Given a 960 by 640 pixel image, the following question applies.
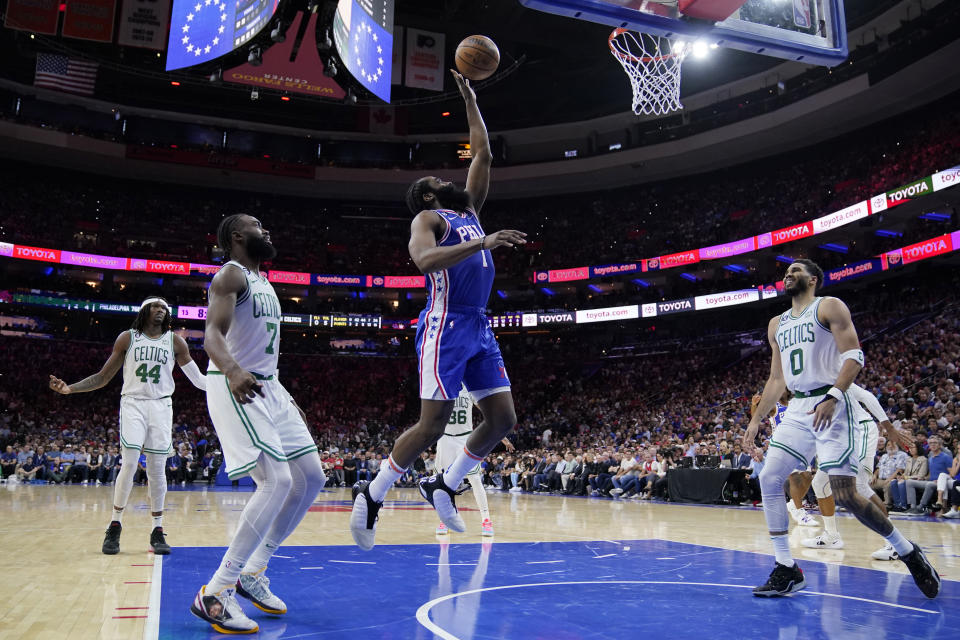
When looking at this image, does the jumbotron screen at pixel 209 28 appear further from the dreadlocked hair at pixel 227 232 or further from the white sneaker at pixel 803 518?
the white sneaker at pixel 803 518

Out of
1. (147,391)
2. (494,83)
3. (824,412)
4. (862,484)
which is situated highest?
(494,83)

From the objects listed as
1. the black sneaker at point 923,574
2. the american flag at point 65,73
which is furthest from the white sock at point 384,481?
the american flag at point 65,73

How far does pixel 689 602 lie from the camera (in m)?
4.25

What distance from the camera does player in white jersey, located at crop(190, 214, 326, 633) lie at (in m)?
3.59

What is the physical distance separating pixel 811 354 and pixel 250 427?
12.4 feet

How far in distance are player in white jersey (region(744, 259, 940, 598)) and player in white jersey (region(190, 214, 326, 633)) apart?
9.61 ft

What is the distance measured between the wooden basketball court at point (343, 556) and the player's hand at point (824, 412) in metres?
1.08

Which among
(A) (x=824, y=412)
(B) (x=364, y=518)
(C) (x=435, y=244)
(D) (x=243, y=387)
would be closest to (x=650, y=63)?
(A) (x=824, y=412)

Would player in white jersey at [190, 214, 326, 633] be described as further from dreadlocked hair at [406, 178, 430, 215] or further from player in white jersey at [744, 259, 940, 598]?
player in white jersey at [744, 259, 940, 598]

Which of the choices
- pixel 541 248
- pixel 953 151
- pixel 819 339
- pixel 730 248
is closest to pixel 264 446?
pixel 819 339

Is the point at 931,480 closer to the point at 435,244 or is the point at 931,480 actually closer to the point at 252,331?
the point at 435,244

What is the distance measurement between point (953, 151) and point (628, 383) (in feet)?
49.2

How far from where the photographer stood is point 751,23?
22.5 feet

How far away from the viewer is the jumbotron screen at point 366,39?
16.0 meters
